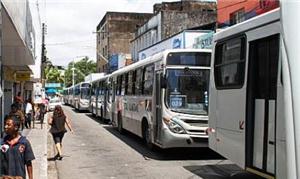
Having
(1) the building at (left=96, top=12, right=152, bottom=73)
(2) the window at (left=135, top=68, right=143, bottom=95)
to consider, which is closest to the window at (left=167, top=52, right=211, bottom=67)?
(2) the window at (left=135, top=68, right=143, bottom=95)

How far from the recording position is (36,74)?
34.5 metres

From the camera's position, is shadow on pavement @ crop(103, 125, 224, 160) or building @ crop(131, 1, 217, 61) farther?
building @ crop(131, 1, 217, 61)

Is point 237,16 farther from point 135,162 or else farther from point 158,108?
point 135,162

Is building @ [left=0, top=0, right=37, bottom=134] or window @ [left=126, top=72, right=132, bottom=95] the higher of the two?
building @ [left=0, top=0, right=37, bottom=134]

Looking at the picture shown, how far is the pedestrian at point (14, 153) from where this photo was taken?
22.0 feet

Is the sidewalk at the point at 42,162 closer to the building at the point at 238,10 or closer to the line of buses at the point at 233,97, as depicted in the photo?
the line of buses at the point at 233,97

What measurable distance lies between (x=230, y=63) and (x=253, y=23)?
1.52 meters

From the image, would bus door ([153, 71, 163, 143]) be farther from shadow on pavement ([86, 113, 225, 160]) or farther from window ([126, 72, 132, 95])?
window ([126, 72, 132, 95])

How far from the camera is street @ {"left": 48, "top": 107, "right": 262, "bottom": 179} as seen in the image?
488 inches

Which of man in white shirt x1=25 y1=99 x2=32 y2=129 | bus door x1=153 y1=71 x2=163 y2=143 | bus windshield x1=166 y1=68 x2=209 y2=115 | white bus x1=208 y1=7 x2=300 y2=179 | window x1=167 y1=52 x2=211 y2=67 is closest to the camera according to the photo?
white bus x1=208 y1=7 x2=300 y2=179

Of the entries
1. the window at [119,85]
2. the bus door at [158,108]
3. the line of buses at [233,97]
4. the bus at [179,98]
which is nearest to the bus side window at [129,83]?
the line of buses at [233,97]

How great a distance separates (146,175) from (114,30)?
75.0 meters

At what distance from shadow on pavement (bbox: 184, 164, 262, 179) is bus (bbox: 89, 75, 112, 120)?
47.7ft

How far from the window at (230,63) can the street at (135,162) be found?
240 centimetres
